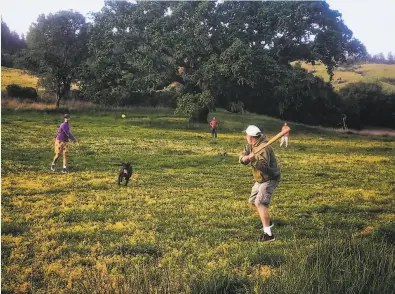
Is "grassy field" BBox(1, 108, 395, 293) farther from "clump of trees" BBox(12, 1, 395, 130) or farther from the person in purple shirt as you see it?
"clump of trees" BBox(12, 1, 395, 130)

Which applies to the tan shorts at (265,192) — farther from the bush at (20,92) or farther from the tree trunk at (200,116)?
the bush at (20,92)

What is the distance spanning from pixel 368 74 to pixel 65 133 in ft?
13.9

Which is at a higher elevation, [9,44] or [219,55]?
[219,55]

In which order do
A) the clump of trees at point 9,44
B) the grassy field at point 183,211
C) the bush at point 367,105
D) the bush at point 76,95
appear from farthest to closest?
1. the bush at point 367,105
2. the bush at point 76,95
3. the clump of trees at point 9,44
4. the grassy field at point 183,211

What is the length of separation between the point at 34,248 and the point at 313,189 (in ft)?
10.3

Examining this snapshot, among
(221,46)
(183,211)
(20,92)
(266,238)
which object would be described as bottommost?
(266,238)

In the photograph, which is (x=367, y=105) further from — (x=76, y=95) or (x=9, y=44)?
(x=9, y=44)

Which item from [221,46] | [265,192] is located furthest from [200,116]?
[265,192]

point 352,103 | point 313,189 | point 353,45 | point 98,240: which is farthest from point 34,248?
point 353,45

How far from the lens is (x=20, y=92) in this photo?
15.9 ft

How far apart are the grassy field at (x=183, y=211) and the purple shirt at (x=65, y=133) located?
8cm

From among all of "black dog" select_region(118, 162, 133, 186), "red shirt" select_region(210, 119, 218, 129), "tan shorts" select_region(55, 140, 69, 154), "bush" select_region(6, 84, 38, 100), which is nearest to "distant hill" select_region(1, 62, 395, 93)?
"red shirt" select_region(210, 119, 218, 129)

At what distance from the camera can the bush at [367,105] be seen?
6184 mm

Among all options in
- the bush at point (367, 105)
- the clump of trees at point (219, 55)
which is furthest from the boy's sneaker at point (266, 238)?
the bush at point (367, 105)
